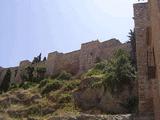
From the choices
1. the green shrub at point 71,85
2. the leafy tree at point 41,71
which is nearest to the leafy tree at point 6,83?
the leafy tree at point 41,71

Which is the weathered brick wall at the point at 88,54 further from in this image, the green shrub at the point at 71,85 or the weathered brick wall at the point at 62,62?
the green shrub at the point at 71,85

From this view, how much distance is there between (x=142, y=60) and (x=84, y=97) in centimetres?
1085

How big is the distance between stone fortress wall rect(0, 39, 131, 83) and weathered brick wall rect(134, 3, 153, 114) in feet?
65.7

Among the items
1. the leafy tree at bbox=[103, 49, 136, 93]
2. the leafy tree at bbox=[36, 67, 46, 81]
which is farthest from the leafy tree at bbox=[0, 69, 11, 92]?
the leafy tree at bbox=[103, 49, 136, 93]

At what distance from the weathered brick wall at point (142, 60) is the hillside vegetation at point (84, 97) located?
4023 mm

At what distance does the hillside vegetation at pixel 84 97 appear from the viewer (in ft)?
76.1

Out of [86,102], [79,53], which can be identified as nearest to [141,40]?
[86,102]

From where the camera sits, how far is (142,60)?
16.1 metres

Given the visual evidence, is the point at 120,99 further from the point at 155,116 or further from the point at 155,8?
the point at 155,8

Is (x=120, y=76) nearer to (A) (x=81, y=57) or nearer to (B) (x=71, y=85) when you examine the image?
(B) (x=71, y=85)

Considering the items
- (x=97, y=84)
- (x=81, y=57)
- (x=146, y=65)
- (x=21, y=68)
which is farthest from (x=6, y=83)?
(x=146, y=65)

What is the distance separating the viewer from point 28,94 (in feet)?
112

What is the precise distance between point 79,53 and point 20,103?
13.3 metres

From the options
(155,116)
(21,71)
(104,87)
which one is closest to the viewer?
(155,116)
